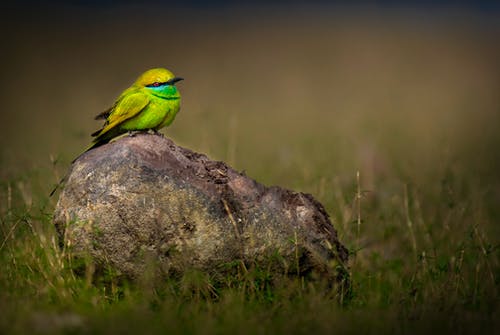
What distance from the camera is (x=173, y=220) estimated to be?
541 cm

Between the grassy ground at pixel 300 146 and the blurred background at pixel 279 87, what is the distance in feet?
0.27

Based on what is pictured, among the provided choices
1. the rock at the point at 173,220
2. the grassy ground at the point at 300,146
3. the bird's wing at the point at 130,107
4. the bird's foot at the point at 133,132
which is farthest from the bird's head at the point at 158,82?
the grassy ground at the point at 300,146

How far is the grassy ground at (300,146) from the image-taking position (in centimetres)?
520

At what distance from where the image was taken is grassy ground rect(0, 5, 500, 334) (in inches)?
205

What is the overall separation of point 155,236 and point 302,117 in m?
13.0

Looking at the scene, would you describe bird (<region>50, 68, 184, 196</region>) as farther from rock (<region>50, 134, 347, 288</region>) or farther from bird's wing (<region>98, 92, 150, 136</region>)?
rock (<region>50, 134, 347, 288</region>)

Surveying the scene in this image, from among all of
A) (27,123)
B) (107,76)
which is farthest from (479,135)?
(107,76)

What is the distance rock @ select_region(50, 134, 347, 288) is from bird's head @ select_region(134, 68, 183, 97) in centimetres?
62

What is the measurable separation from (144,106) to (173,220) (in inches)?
47.7

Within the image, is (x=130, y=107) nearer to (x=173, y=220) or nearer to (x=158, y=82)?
(x=158, y=82)

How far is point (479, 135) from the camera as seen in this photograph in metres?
13.9

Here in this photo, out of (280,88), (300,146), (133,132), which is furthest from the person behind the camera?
(280,88)

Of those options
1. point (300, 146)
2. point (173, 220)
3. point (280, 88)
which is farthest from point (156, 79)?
point (280, 88)

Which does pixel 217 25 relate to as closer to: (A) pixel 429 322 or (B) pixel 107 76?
(B) pixel 107 76
